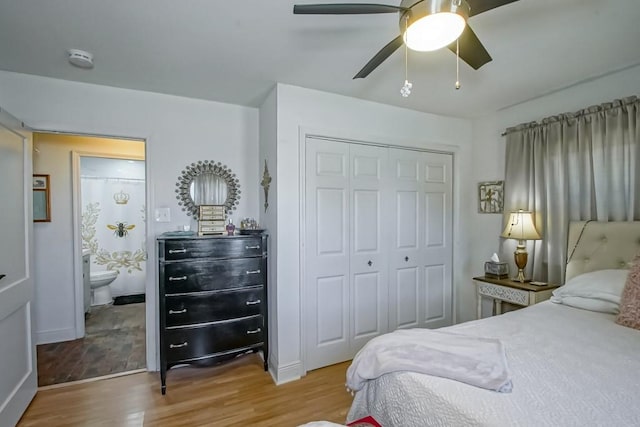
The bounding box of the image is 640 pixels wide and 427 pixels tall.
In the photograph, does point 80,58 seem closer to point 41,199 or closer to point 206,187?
point 206,187

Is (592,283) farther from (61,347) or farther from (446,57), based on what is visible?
(61,347)

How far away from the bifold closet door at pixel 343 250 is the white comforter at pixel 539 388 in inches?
47.6

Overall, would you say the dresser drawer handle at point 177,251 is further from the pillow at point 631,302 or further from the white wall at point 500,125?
the white wall at point 500,125

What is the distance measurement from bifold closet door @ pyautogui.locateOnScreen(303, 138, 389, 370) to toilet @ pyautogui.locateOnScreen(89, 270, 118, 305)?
3439 millimetres

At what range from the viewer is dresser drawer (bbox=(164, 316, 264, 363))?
2.31 metres

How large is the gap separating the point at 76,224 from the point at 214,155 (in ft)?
5.90

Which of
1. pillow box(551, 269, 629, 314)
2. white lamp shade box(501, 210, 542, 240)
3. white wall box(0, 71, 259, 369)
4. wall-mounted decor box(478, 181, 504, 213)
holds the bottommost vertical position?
pillow box(551, 269, 629, 314)

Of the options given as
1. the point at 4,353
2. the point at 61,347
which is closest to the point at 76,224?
the point at 61,347

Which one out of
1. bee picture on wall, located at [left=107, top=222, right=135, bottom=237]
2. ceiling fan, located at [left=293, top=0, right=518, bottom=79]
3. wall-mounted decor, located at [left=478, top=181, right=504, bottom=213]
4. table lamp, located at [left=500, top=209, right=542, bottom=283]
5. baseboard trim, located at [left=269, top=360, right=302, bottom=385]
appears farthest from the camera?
bee picture on wall, located at [left=107, top=222, right=135, bottom=237]

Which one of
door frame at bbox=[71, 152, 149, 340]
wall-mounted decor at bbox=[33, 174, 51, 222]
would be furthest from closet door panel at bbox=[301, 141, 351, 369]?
wall-mounted decor at bbox=[33, 174, 51, 222]

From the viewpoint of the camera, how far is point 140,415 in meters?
2.05

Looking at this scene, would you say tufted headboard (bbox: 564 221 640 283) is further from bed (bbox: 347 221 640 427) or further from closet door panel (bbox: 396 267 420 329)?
closet door panel (bbox: 396 267 420 329)

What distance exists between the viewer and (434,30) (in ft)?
4.16

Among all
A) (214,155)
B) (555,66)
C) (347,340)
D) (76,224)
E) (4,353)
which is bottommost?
(347,340)
